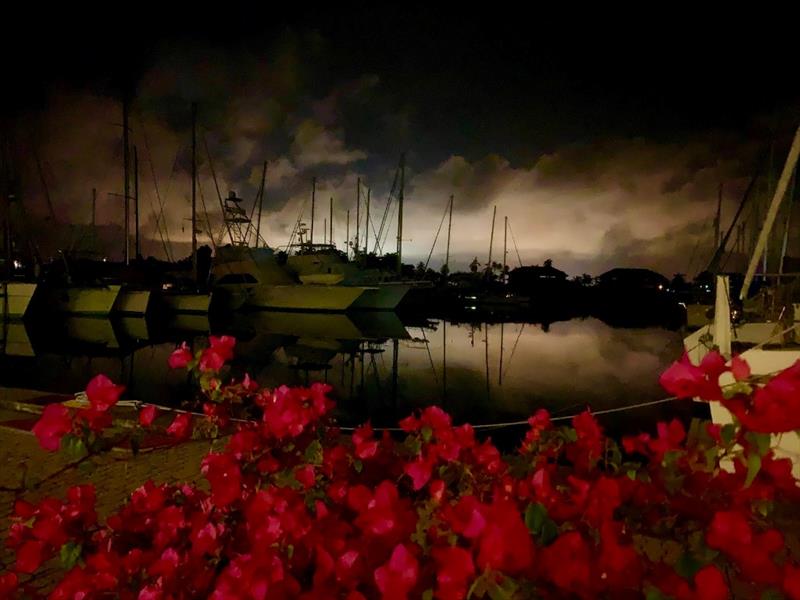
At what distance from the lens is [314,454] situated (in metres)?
2.16

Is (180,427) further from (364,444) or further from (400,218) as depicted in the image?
(400,218)

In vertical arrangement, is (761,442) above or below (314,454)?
above

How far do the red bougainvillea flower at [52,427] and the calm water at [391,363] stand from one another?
10632 mm

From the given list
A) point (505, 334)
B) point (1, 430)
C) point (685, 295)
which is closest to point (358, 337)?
point (505, 334)

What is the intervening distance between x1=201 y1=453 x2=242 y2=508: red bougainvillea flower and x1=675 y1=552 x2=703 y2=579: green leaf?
142 centimetres

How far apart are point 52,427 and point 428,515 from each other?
4.30 ft

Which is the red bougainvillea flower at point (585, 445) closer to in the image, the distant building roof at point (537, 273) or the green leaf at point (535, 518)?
the green leaf at point (535, 518)

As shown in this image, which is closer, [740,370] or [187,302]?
[740,370]

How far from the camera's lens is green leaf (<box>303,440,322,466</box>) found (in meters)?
2.16

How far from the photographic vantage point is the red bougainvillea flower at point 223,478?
1858mm

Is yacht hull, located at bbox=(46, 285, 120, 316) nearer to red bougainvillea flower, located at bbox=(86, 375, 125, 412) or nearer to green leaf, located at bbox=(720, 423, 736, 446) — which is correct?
red bougainvillea flower, located at bbox=(86, 375, 125, 412)

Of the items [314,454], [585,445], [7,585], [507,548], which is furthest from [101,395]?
[585,445]

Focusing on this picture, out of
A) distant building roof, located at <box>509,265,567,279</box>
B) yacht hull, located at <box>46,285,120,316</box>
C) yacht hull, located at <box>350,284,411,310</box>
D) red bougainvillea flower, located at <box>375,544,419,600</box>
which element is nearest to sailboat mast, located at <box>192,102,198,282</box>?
yacht hull, located at <box>46,285,120,316</box>

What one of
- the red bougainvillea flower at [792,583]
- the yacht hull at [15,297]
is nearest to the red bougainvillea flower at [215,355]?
the red bougainvillea flower at [792,583]
